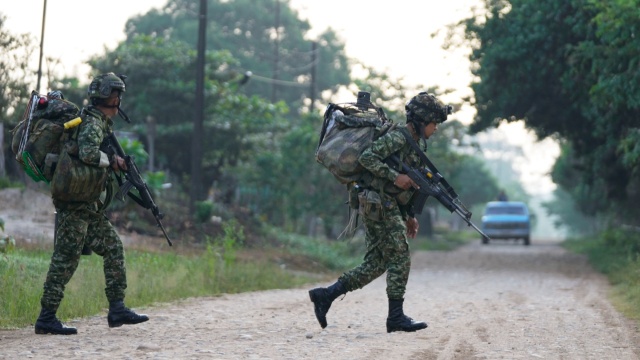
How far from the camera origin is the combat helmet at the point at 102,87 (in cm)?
871

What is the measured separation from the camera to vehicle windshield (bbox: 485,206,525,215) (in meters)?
40.4

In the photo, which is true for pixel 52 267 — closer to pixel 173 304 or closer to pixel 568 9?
pixel 173 304

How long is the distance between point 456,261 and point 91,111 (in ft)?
62.1

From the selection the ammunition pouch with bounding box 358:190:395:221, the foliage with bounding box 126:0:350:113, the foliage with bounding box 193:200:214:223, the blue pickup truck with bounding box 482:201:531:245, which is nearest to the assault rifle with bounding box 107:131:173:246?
the ammunition pouch with bounding box 358:190:395:221

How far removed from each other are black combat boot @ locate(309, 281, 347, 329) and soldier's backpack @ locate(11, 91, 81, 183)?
233 cm

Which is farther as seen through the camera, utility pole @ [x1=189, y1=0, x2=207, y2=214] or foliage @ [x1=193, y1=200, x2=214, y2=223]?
foliage @ [x1=193, y1=200, x2=214, y2=223]

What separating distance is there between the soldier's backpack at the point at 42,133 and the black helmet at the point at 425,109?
2677 mm

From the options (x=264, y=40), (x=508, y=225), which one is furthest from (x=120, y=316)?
(x=264, y=40)

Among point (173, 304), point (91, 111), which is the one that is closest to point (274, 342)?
point (91, 111)

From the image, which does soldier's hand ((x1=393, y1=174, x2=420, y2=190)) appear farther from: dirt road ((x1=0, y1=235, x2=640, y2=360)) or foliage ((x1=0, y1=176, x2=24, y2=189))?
foliage ((x1=0, y1=176, x2=24, y2=189))

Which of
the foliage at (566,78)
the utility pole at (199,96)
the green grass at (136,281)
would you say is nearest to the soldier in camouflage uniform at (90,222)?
the green grass at (136,281)

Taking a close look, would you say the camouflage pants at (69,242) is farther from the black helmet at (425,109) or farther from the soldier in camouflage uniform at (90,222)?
the black helmet at (425,109)

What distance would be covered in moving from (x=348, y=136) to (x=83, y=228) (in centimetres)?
Result: 220

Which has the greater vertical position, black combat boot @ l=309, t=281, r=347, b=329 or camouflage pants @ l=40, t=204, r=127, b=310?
camouflage pants @ l=40, t=204, r=127, b=310
